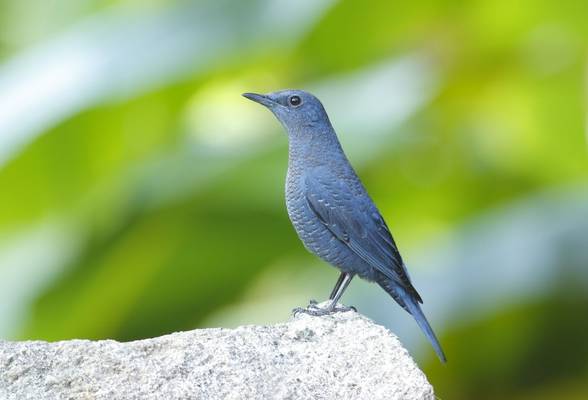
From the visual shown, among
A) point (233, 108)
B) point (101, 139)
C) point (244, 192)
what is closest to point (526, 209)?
point (244, 192)

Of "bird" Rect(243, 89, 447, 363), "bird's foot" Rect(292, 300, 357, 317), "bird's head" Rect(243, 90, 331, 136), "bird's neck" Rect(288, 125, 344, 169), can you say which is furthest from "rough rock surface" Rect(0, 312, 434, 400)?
"bird's head" Rect(243, 90, 331, 136)

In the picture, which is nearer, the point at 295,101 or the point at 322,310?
the point at 322,310

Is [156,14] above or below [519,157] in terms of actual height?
above

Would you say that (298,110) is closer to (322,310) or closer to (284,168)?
(322,310)

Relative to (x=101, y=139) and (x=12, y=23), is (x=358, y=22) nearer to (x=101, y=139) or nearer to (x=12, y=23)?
(x=101, y=139)

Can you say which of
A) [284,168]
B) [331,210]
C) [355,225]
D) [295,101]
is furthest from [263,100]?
[284,168]

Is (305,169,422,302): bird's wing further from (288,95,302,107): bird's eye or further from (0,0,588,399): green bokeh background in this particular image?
(0,0,588,399): green bokeh background
